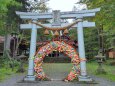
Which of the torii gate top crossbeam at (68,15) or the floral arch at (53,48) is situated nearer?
the floral arch at (53,48)

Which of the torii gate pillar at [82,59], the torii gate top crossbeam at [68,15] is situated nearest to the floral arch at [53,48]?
the torii gate pillar at [82,59]

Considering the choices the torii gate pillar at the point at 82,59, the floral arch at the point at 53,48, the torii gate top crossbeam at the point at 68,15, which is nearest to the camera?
the torii gate pillar at the point at 82,59

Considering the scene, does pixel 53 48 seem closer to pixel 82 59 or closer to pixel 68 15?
pixel 82 59

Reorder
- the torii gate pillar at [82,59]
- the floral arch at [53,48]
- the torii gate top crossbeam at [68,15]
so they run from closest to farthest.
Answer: the torii gate pillar at [82,59], the floral arch at [53,48], the torii gate top crossbeam at [68,15]

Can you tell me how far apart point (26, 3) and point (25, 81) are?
56.6ft

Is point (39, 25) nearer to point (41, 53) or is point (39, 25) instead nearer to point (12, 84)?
point (41, 53)

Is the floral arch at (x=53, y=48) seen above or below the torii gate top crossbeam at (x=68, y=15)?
below

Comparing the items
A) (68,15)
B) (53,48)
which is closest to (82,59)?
(53,48)

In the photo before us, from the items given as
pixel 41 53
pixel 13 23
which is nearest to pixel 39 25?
pixel 41 53

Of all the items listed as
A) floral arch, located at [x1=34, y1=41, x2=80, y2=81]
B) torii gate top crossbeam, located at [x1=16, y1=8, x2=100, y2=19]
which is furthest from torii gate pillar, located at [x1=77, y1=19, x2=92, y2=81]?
torii gate top crossbeam, located at [x1=16, y1=8, x2=100, y2=19]

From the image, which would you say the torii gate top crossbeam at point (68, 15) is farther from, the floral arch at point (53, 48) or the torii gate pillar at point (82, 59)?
the floral arch at point (53, 48)

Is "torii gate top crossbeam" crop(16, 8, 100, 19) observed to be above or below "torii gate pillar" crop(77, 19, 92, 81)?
above

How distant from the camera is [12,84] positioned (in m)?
11.7

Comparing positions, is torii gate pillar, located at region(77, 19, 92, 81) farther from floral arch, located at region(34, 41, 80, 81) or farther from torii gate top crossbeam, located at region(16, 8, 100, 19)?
torii gate top crossbeam, located at region(16, 8, 100, 19)
